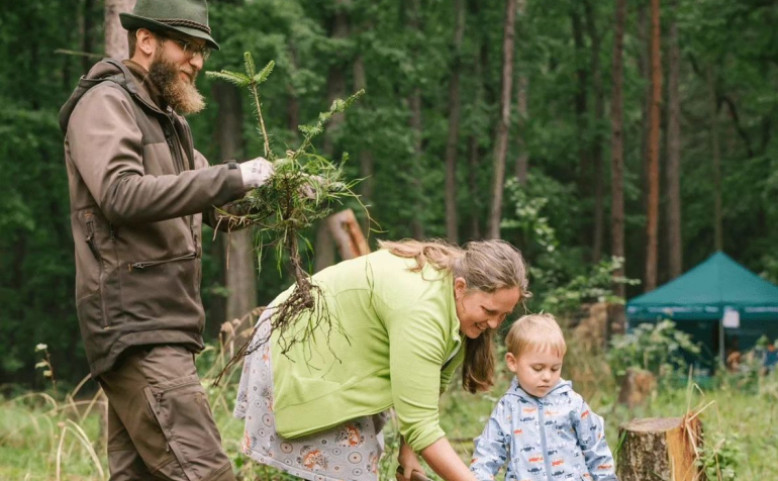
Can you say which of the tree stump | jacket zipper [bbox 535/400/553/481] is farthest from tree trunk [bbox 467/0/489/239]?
jacket zipper [bbox 535/400/553/481]

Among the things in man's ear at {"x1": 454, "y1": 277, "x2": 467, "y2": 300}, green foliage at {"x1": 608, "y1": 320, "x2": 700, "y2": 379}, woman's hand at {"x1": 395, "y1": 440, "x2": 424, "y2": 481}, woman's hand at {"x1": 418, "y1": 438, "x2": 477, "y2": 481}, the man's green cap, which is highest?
the man's green cap

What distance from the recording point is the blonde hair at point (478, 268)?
3.37 metres

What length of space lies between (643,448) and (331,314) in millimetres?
1931

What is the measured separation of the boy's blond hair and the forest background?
673 cm

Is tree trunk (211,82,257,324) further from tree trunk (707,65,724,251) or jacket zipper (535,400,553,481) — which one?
tree trunk (707,65,724,251)

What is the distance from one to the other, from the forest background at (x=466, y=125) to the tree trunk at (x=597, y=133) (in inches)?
2.2

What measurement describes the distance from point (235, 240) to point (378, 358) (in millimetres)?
14333

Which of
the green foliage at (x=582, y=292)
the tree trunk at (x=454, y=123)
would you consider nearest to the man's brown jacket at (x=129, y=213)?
the green foliage at (x=582, y=292)

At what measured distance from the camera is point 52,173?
20.8 meters

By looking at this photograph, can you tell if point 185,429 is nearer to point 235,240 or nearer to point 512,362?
point 512,362

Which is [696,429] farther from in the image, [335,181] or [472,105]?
[472,105]

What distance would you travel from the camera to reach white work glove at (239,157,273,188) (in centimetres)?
297

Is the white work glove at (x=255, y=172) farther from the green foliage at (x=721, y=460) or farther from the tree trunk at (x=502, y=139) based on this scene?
the tree trunk at (x=502, y=139)

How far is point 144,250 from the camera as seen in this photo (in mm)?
3072
